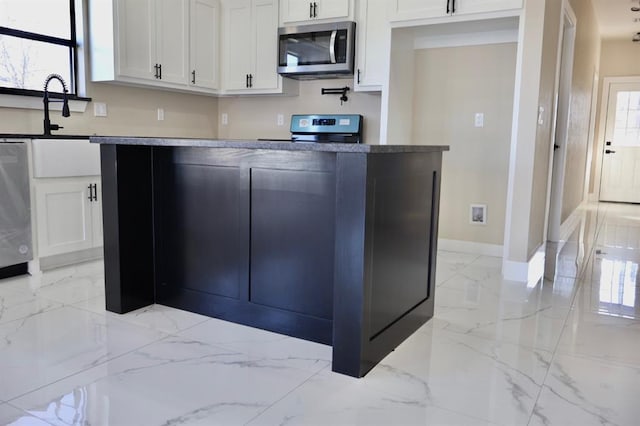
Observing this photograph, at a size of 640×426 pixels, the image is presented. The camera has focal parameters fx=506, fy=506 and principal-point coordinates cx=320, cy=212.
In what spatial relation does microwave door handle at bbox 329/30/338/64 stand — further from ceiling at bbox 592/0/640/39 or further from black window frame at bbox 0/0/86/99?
ceiling at bbox 592/0/640/39

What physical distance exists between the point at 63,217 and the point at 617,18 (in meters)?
7.34

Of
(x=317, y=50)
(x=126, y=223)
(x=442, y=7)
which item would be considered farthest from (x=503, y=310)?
(x=317, y=50)

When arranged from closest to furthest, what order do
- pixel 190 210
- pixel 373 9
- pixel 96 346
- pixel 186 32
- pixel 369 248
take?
pixel 369 248
pixel 96 346
pixel 190 210
pixel 373 9
pixel 186 32

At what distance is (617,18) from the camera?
6969mm

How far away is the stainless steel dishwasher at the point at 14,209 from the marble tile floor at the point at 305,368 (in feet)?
0.77

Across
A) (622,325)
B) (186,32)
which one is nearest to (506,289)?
(622,325)

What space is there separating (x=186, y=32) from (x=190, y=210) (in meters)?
2.59

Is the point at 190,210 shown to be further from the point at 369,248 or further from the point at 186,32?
the point at 186,32

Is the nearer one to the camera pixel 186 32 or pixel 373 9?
pixel 373 9

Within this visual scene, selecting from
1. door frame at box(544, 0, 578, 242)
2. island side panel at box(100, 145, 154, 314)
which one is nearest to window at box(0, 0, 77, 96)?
island side panel at box(100, 145, 154, 314)

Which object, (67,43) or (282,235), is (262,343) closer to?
(282,235)

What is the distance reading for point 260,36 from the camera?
4824mm

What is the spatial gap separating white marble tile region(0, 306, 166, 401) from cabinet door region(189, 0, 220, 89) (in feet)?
9.16

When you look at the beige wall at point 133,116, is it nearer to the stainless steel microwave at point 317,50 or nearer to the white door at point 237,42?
the white door at point 237,42
